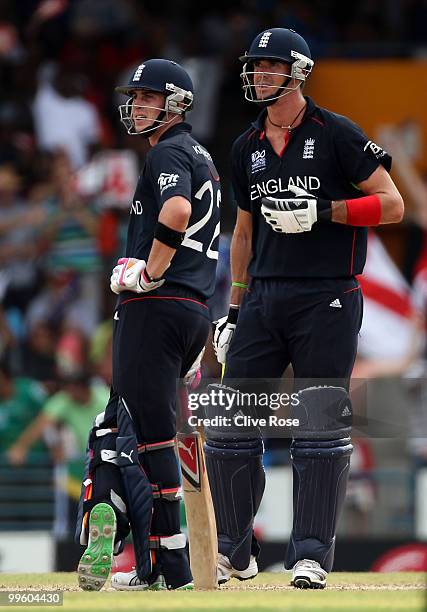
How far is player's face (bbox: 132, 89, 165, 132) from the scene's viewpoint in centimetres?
702

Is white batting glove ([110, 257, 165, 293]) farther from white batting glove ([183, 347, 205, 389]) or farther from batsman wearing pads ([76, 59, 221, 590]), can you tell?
white batting glove ([183, 347, 205, 389])

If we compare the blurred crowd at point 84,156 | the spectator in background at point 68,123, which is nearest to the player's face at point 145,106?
the blurred crowd at point 84,156

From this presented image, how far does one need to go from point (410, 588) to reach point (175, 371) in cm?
143

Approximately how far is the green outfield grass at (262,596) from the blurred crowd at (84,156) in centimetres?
412

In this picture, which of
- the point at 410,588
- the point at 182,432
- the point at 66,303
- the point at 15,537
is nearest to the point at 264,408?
the point at 182,432

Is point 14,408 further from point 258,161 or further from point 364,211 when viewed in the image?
point 364,211

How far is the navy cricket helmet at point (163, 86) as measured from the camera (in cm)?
699

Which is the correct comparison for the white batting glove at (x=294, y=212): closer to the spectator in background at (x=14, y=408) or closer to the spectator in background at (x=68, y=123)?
the spectator in background at (x=14, y=408)

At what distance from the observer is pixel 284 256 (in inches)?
273

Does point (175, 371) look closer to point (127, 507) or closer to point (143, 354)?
point (143, 354)

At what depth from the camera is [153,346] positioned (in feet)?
22.4
